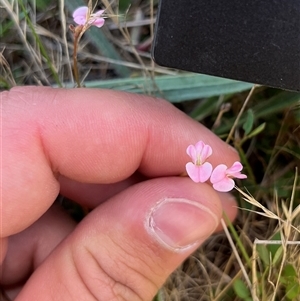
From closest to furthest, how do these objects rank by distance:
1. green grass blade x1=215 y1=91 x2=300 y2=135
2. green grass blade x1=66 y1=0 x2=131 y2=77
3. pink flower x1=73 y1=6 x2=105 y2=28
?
pink flower x1=73 y1=6 x2=105 y2=28
green grass blade x1=215 y1=91 x2=300 y2=135
green grass blade x1=66 y1=0 x2=131 y2=77

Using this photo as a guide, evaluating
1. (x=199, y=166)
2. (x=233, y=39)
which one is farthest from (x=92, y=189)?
(x=233, y=39)

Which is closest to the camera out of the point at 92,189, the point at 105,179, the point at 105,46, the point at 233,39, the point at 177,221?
the point at 233,39

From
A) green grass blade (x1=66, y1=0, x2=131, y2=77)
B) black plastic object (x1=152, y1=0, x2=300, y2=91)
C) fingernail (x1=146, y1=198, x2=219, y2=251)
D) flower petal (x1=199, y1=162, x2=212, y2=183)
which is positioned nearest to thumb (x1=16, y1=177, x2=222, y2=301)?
fingernail (x1=146, y1=198, x2=219, y2=251)

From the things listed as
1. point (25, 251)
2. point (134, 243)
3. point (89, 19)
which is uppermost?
point (89, 19)

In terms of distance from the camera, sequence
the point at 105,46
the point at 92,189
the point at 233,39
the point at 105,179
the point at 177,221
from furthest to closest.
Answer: the point at 105,46, the point at 92,189, the point at 105,179, the point at 177,221, the point at 233,39

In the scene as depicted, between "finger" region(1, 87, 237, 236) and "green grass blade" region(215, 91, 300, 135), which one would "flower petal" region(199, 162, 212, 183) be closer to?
"finger" region(1, 87, 237, 236)

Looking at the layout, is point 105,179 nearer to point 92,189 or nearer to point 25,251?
point 92,189

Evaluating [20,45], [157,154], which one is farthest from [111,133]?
[20,45]
